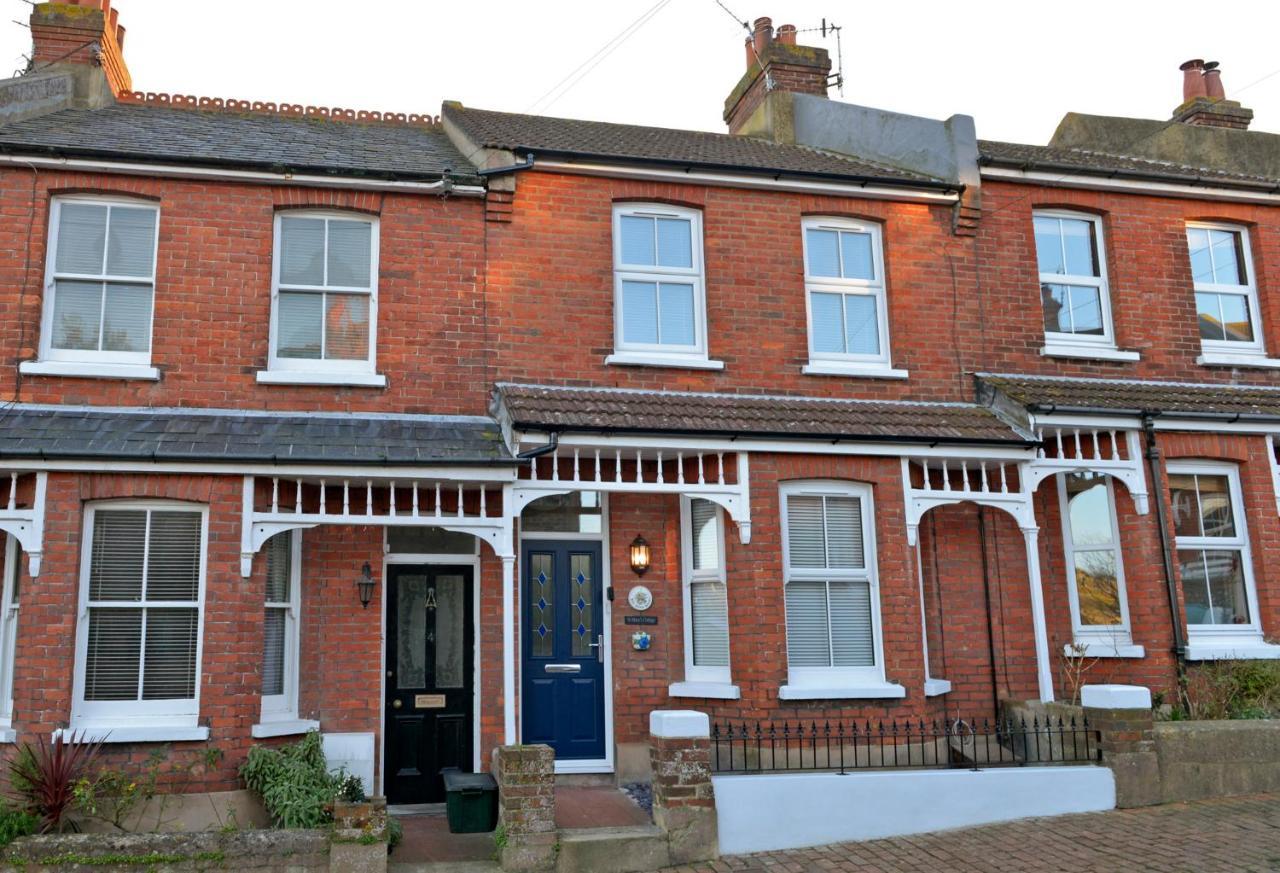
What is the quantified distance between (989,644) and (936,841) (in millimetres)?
3224

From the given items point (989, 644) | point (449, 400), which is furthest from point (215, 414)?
point (989, 644)

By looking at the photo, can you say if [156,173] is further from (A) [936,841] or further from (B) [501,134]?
(A) [936,841]

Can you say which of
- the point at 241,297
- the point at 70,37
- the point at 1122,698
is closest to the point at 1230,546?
the point at 1122,698

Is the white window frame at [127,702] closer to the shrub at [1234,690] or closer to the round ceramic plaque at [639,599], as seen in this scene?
the round ceramic plaque at [639,599]

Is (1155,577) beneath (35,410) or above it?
beneath

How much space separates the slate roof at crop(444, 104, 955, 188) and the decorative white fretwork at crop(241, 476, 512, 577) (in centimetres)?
374

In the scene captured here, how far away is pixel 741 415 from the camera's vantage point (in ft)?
34.6

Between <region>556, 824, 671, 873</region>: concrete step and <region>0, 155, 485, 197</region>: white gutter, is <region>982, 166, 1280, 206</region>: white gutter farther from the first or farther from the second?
<region>556, 824, 671, 873</region>: concrete step

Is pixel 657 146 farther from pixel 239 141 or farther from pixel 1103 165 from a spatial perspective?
pixel 1103 165

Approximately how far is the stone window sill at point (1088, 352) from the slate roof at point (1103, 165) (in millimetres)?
2041

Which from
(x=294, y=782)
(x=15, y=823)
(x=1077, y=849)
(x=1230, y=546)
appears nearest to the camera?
(x=15, y=823)

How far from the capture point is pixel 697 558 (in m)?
10.8

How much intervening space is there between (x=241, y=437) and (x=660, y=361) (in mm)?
4198

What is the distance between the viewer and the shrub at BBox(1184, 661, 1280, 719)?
1030cm
